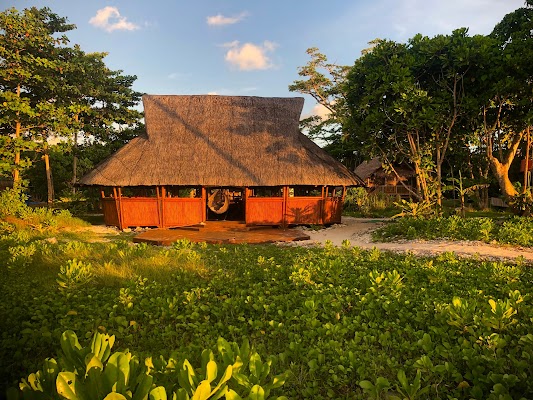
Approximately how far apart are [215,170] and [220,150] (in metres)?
1.30

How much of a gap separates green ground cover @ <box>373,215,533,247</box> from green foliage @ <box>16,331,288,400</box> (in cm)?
972

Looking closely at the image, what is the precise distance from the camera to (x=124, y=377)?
1.17m

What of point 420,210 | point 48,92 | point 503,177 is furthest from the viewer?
point 48,92

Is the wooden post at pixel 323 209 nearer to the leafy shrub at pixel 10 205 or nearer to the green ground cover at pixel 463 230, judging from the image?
the green ground cover at pixel 463 230

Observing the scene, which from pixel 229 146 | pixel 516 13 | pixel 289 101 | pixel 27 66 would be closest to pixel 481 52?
pixel 516 13

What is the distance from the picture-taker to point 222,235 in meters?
12.0

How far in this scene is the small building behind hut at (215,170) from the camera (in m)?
14.2

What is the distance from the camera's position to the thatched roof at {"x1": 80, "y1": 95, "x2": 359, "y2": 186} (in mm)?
14172

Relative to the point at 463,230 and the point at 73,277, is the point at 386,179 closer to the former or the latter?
the point at 463,230

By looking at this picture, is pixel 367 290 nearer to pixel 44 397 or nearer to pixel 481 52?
pixel 44 397

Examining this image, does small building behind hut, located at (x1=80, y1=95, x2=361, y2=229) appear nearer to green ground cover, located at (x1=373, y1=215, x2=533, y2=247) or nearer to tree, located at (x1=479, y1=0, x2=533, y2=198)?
green ground cover, located at (x1=373, y1=215, x2=533, y2=247)

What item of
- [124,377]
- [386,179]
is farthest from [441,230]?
[386,179]

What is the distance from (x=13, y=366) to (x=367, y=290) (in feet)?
13.5

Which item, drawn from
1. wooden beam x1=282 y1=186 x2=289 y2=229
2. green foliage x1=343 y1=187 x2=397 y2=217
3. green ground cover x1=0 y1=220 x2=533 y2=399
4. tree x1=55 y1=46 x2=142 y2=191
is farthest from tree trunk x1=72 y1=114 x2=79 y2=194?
green foliage x1=343 y1=187 x2=397 y2=217
